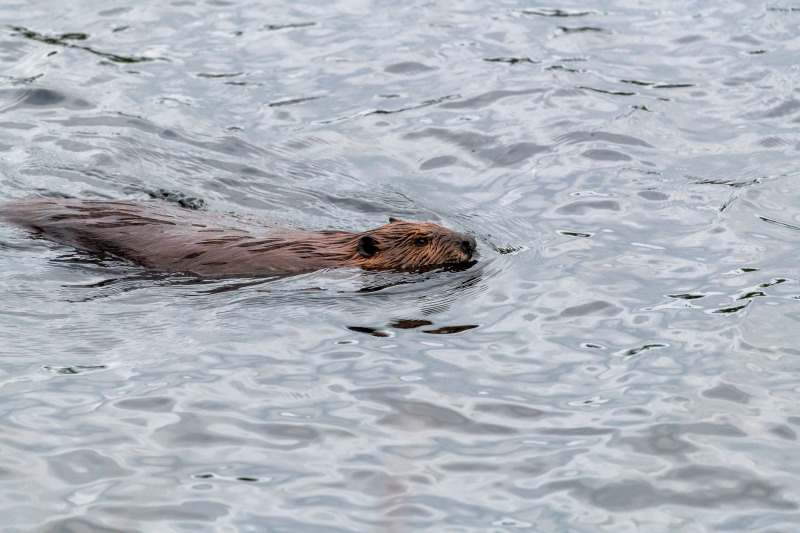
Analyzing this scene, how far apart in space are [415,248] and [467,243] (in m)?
0.38

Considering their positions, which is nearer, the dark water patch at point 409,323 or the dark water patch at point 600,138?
the dark water patch at point 409,323

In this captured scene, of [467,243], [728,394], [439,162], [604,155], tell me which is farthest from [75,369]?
[604,155]

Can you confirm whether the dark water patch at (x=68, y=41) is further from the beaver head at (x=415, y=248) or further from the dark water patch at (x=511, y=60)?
the beaver head at (x=415, y=248)

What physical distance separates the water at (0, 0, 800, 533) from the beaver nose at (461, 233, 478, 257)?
0.85 feet

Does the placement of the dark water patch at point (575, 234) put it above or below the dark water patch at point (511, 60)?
below

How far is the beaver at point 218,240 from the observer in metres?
7.37

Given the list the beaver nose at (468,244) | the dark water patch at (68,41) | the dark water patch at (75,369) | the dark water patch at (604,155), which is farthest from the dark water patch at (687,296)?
the dark water patch at (68,41)

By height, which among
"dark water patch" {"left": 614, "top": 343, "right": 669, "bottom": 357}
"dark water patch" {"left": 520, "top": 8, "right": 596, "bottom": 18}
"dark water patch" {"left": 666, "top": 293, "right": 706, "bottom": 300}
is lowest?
"dark water patch" {"left": 614, "top": 343, "right": 669, "bottom": 357}

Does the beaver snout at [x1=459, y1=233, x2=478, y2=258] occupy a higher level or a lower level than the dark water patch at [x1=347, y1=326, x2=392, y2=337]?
higher

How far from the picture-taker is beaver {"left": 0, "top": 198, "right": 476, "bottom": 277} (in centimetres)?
737

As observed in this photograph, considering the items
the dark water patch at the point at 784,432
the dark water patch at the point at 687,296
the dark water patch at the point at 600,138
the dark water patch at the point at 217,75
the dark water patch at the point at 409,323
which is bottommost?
the dark water patch at the point at 784,432

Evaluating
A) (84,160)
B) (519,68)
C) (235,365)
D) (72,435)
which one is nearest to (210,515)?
(72,435)

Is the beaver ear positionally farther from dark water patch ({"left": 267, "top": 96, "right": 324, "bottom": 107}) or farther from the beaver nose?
dark water patch ({"left": 267, "top": 96, "right": 324, "bottom": 107})

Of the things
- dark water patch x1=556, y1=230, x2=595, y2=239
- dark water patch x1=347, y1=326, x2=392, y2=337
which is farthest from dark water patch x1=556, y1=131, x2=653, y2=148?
dark water patch x1=347, y1=326, x2=392, y2=337
